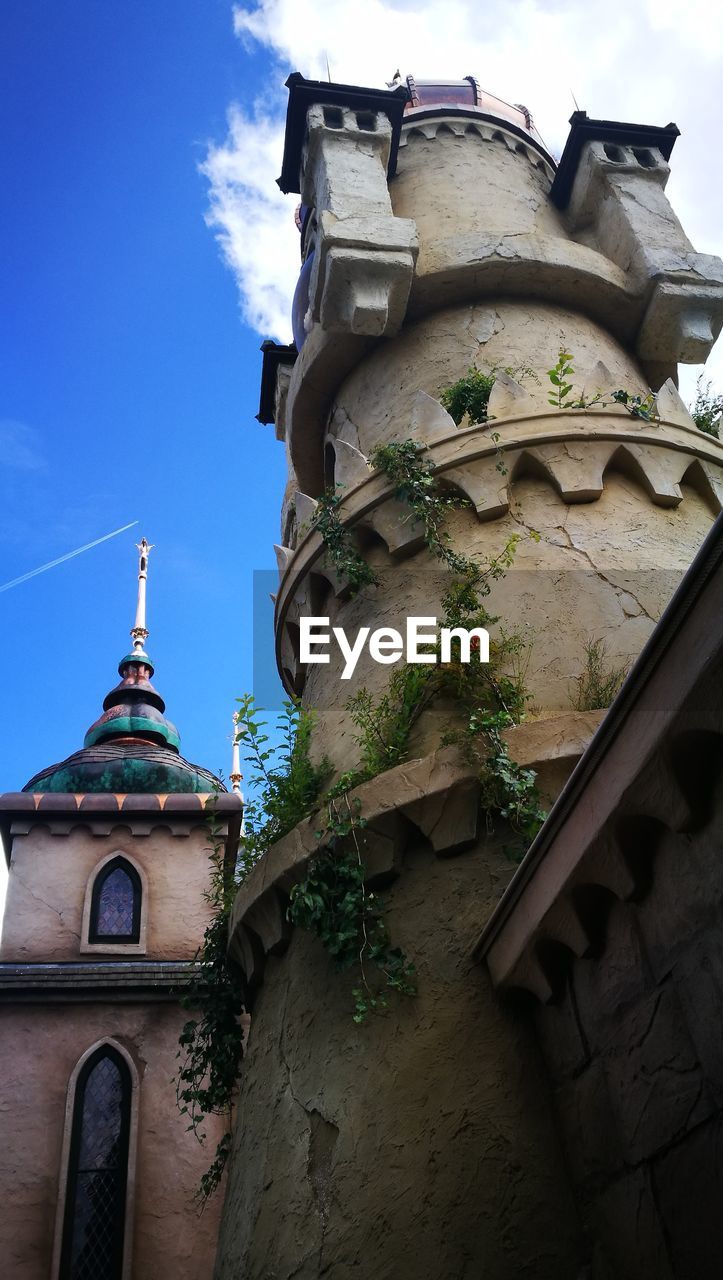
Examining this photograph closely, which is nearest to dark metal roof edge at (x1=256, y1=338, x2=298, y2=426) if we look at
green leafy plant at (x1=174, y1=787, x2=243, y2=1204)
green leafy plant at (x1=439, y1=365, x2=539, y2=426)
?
green leafy plant at (x1=439, y1=365, x2=539, y2=426)

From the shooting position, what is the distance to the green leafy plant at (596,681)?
521cm

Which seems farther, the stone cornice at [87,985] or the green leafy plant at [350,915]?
the stone cornice at [87,985]

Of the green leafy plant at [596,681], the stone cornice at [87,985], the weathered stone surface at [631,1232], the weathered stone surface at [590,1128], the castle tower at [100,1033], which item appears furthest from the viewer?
the stone cornice at [87,985]

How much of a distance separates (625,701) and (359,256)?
17.9 feet

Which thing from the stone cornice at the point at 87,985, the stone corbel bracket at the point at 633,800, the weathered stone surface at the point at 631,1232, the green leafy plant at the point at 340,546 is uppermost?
the green leafy plant at the point at 340,546

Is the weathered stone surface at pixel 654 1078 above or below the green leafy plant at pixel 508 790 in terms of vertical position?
below

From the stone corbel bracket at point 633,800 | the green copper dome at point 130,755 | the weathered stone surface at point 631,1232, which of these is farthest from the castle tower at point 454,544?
the green copper dome at point 130,755

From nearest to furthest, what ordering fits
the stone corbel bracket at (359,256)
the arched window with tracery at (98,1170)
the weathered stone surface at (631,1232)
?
the weathered stone surface at (631,1232) → the stone corbel bracket at (359,256) → the arched window with tracery at (98,1170)

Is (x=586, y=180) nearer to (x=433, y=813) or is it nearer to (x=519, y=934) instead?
(x=433, y=813)

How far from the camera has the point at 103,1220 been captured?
11.1 metres

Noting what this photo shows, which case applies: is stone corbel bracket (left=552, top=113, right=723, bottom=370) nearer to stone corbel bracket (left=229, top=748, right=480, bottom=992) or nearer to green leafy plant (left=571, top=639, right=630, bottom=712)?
green leafy plant (left=571, top=639, right=630, bottom=712)

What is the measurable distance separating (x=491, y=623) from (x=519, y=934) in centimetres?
195

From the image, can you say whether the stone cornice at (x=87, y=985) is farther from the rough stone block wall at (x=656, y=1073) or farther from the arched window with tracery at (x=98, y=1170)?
the rough stone block wall at (x=656, y=1073)

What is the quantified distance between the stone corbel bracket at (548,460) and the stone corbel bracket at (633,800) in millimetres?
2794
